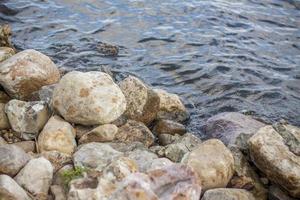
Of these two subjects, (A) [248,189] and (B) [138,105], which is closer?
(A) [248,189]

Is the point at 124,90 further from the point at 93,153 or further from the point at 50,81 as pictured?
the point at 93,153

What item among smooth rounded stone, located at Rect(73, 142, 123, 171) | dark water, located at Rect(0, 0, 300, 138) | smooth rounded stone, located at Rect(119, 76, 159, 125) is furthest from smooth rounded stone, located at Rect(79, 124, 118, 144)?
dark water, located at Rect(0, 0, 300, 138)

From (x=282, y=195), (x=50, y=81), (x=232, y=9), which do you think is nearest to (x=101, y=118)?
(x=50, y=81)

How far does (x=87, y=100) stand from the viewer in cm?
627

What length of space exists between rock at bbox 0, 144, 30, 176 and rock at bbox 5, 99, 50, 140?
3.08ft

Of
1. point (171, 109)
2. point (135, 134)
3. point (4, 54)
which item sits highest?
point (4, 54)

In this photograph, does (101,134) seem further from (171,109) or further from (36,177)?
(171,109)

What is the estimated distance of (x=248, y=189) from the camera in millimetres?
5824

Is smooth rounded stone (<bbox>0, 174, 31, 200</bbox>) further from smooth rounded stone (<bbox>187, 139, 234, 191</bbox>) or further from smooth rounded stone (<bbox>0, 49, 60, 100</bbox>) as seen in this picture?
smooth rounded stone (<bbox>0, 49, 60, 100</bbox>)

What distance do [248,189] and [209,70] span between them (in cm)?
408

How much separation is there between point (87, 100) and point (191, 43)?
4.68 m

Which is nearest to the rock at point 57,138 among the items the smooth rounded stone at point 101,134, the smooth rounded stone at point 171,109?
the smooth rounded stone at point 101,134

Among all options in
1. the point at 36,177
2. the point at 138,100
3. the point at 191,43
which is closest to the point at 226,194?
the point at 36,177

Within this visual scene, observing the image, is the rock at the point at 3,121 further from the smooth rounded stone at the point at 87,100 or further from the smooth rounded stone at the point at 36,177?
the smooth rounded stone at the point at 36,177
